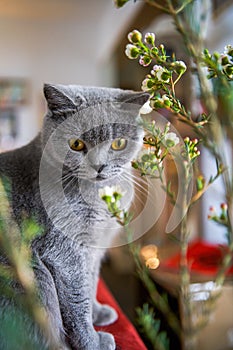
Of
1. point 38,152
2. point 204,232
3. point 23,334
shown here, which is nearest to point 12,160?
point 38,152

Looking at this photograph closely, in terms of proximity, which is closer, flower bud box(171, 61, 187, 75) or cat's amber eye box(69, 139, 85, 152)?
flower bud box(171, 61, 187, 75)

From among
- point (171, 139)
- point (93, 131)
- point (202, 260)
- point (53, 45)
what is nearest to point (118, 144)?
point (93, 131)

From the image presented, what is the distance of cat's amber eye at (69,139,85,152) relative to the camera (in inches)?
27.4

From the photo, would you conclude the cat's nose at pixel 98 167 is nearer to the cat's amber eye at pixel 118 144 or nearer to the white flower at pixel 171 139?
the cat's amber eye at pixel 118 144

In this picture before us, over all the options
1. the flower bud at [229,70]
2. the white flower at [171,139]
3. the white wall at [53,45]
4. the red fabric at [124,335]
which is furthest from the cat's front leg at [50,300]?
the white wall at [53,45]

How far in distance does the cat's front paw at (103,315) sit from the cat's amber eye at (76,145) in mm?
350

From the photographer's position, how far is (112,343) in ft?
2.28

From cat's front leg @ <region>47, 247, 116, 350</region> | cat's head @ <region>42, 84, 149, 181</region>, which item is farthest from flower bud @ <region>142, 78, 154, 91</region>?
cat's front leg @ <region>47, 247, 116, 350</region>

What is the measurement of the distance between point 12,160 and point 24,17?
3.43m

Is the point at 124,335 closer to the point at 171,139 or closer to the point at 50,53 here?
the point at 171,139

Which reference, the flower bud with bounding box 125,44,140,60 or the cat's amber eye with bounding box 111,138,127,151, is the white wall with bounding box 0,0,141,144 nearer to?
the cat's amber eye with bounding box 111,138,127,151

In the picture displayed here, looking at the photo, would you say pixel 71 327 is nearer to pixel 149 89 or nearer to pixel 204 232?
pixel 149 89

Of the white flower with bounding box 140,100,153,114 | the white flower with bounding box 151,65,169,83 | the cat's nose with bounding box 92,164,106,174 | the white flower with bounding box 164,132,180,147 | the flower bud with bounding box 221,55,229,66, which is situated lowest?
the cat's nose with bounding box 92,164,106,174

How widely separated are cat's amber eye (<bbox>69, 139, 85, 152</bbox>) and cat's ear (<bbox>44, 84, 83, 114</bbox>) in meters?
0.06
